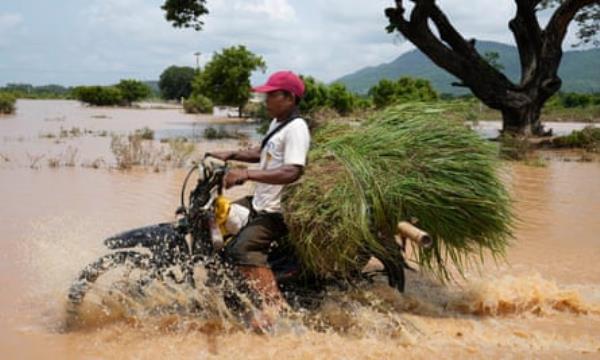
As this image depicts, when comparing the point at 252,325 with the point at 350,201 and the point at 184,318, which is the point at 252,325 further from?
the point at 350,201

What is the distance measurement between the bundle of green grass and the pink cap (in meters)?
0.45

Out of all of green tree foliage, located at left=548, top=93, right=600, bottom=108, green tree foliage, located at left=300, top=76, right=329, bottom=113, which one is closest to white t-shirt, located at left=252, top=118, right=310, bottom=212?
green tree foliage, located at left=300, top=76, right=329, bottom=113

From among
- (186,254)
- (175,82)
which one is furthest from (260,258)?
(175,82)

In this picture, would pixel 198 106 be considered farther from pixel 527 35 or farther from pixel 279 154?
pixel 279 154

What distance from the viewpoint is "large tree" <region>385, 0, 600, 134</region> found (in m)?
17.8

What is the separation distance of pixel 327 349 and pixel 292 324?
0.28 m

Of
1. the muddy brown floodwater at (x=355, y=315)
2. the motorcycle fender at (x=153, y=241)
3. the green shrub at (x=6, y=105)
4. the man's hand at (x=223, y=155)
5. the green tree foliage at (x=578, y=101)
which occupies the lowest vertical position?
the muddy brown floodwater at (x=355, y=315)

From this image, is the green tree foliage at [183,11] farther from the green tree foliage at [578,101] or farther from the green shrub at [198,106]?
the green tree foliage at [578,101]

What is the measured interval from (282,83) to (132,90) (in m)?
66.4

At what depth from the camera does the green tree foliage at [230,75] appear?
121 feet

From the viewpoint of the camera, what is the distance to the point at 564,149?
18.0m

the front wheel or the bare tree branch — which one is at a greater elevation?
the bare tree branch

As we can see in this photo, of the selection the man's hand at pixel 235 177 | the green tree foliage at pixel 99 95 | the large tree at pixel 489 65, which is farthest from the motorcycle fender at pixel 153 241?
the green tree foliage at pixel 99 95

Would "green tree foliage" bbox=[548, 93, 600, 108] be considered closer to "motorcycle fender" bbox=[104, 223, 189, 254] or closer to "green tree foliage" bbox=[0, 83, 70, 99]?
"green tree foliage" bbox=[0, 83, 70, 99]
